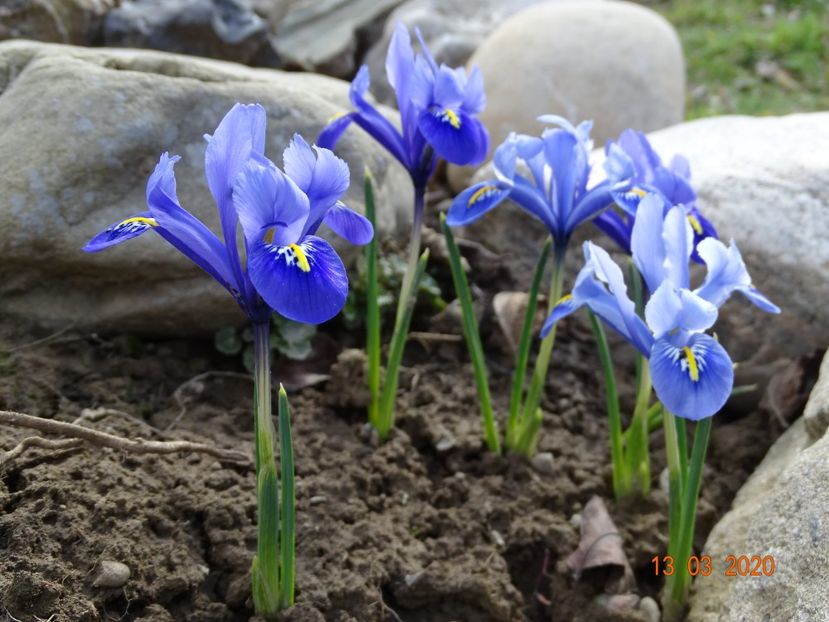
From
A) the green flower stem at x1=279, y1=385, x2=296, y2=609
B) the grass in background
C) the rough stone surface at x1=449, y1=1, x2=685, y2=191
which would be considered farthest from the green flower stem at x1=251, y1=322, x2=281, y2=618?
the grass in background

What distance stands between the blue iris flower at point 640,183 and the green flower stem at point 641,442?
0.39 m

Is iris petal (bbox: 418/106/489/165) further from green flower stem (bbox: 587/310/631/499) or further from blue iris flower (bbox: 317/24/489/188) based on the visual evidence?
green flower stem (bbox: 587/310/631/499)

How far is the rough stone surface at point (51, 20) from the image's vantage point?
4.14 m

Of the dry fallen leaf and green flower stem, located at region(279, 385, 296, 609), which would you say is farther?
the dry fallen leaf

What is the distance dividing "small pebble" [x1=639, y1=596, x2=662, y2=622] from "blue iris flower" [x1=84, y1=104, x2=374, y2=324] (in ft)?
4.21

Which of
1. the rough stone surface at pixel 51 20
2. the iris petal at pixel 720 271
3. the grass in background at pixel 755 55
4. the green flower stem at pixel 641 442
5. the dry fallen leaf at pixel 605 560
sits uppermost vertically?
the iris petal at pixel 720 271

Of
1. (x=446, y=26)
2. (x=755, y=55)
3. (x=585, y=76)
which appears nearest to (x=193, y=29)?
(x=446, y=26)

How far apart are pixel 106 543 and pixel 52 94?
4.70ft

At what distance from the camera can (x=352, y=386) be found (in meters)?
2.85

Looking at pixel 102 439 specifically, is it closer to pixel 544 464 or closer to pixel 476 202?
pixel 476 202

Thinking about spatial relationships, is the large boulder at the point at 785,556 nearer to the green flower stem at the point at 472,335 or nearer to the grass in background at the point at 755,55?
the green flower stem at the point at 472,335

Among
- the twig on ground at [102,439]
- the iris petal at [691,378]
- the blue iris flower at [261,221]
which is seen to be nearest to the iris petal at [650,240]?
the iris petal at [691,378]

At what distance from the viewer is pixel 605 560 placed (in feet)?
7.99

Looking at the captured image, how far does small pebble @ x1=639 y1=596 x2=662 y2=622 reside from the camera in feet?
7.76
